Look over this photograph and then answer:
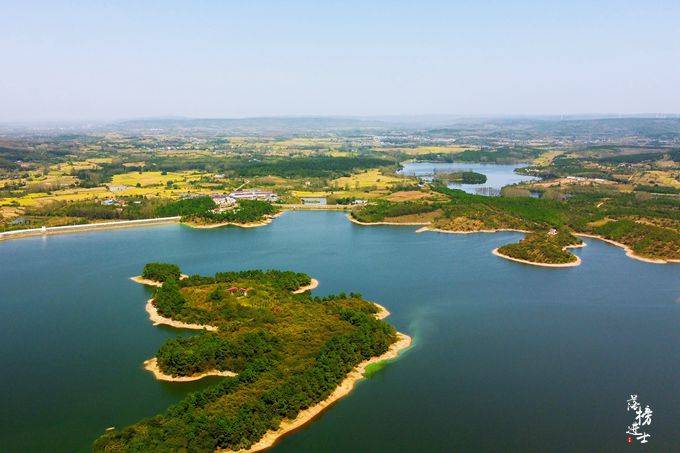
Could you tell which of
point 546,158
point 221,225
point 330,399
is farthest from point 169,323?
point 546,158

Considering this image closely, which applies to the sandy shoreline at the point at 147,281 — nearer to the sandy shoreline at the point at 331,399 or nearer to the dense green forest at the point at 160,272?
the dense green forest at the point at 160,272

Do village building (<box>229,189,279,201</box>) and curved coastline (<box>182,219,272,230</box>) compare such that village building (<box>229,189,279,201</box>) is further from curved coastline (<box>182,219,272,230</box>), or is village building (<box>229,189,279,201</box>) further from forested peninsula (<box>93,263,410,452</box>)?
forested peninsula (<box>93,263,410,452</box>)

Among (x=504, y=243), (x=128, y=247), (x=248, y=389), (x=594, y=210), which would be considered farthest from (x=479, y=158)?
(x=248, y=389)

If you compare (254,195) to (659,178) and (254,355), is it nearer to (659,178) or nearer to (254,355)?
(254,355)

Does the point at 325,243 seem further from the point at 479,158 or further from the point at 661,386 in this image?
the point at 479,158

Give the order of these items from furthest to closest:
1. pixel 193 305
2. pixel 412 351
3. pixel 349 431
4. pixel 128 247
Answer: pixel 128 247
pixel 193 305
pixel 412 351
pixel 349 431

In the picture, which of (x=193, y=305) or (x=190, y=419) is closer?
(x=190, y=419)
